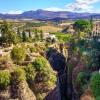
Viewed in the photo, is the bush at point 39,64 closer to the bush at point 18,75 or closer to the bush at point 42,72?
the bush at point 42,72

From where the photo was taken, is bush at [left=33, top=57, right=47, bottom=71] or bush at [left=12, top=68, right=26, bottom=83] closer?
bush at [left=12, top=68, right=26, bottom=83]

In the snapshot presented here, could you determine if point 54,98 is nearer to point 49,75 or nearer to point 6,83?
point 49,75

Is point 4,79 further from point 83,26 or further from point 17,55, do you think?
point 83,26

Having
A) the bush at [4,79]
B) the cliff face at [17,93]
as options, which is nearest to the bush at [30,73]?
the cliff face at [17,93]

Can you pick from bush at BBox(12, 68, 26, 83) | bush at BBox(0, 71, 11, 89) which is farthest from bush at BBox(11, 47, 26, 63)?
bush at BBox(0, 71, 11, 89)

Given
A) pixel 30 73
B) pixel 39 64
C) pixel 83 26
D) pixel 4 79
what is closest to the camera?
pixel 4 79

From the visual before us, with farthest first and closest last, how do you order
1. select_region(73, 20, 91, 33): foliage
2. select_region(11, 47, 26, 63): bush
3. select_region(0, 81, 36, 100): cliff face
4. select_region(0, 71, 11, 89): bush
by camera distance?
1. select_region(73, 20, 91, 33): foliage
2. select_region(11, 47, 26, 63): bush
3. select_region(0, 81, 36, 100): cliff face
4. select_region(0, 71, 11, 89): bush

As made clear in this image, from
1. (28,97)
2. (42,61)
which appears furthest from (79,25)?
(28,97)

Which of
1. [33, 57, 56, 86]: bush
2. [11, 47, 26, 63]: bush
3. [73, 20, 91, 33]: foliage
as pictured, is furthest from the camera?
[73, 20, 91, 33]: foliage

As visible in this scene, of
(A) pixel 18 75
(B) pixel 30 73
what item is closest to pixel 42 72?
(B) pixel 30 73

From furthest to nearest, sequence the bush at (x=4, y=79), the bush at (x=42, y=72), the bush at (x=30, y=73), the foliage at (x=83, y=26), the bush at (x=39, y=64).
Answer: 1. the foliage at (x=83, y=26)
2. the bush at (x=39, y=64)
3. the bush at (x=42, y=72)
4. the bush at (x=30, y=73)
5. the bush at (x=4, y=79)

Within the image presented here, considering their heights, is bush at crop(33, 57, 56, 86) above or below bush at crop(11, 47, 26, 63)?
below

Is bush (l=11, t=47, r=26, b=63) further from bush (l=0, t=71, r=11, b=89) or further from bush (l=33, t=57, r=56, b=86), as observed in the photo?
→ bush (l=0, t=71, r=11, b=89)
